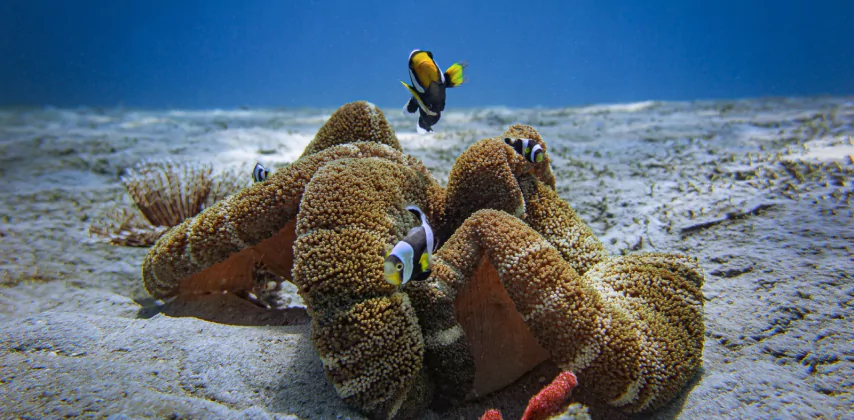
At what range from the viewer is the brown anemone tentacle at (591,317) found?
186 cm

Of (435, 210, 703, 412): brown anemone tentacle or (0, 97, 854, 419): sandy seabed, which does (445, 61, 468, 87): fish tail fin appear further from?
(0, 97, 854, 419): sandy seabed

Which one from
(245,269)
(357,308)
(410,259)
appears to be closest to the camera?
→ (410,259)

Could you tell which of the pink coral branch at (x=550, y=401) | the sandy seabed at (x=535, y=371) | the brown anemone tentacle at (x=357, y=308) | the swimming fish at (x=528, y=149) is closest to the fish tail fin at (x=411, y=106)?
the swimming fish at (x=528, y=149)

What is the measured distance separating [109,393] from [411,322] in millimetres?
1240

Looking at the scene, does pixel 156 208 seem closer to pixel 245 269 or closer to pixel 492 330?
pixel 245 269

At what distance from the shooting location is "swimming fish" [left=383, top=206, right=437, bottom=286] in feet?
5.23

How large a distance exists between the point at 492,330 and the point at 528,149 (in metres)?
1.05

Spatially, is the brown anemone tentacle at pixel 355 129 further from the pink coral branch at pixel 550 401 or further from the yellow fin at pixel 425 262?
the pink coral branch at pixel 550 401

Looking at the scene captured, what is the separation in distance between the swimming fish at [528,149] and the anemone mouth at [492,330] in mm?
775

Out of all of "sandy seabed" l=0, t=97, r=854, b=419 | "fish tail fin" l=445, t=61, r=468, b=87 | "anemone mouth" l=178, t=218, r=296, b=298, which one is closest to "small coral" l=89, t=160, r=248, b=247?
"sandy seabed" l=0, t=97, r=854, b=419

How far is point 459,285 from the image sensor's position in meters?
2.03

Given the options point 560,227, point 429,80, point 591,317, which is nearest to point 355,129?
point 429,80

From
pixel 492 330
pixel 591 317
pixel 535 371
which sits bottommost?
pixel 535 371

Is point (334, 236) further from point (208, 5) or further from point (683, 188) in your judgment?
point (208, 5)
